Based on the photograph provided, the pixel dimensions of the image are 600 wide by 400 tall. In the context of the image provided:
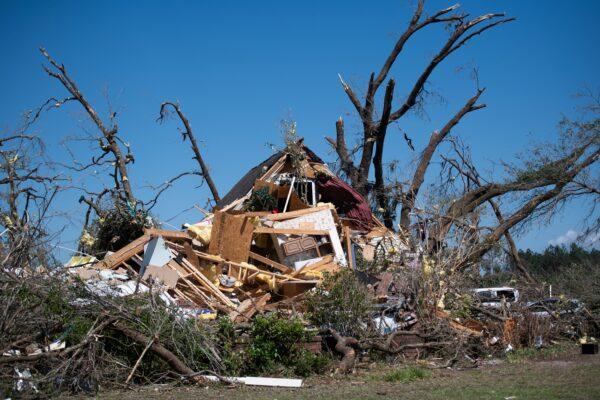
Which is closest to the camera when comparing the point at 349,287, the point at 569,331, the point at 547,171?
the point at 349,287

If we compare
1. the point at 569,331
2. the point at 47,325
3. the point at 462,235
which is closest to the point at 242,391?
the point at 47,325

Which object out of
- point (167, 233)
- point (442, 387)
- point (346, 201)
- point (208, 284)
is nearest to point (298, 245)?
point (208, 284)

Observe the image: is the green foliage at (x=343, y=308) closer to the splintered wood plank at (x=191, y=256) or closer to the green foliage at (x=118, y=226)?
the splintered wood plank at (x=191, y=256)

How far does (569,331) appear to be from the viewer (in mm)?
12797

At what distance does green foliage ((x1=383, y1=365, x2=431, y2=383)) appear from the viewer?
9023 mm

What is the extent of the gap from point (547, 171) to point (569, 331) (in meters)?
7.79

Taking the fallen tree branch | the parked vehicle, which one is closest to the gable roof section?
the parked vehicle

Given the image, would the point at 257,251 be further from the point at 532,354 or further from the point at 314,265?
the point at 532,354

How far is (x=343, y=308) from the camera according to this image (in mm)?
10438

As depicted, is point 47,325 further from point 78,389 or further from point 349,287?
point 349,287

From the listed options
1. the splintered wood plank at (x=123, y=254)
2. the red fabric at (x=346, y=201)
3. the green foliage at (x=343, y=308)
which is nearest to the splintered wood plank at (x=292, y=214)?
the splintered wood plank at (x=123, y=254)

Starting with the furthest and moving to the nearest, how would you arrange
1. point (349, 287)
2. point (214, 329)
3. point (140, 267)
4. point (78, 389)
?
1. point (140, 267)
2. point (349, 287)
3. point (214, 329)
4. point (78, 389)

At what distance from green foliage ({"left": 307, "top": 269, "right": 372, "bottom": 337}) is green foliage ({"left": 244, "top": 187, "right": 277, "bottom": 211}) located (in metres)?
6.37

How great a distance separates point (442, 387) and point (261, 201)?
29.8ft
